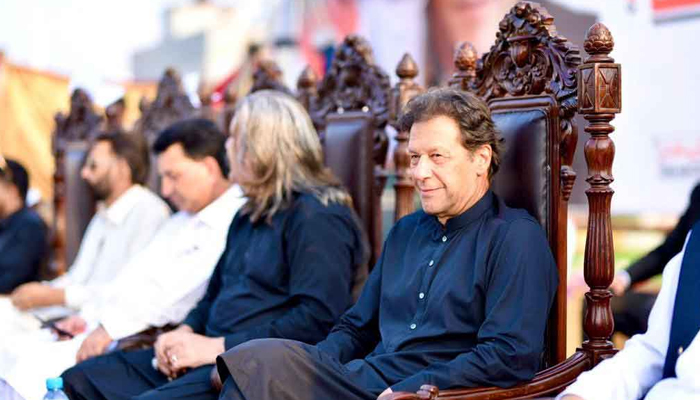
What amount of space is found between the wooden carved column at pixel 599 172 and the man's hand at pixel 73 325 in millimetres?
2335

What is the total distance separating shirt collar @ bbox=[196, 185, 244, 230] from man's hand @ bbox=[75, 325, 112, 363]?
604 mm

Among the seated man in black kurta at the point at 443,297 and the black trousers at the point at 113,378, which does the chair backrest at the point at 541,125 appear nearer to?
the seated man in black kurta at the point at 443,297

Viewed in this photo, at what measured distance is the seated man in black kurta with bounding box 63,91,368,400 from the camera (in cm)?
322

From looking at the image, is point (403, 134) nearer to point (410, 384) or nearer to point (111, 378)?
point (111, 378)

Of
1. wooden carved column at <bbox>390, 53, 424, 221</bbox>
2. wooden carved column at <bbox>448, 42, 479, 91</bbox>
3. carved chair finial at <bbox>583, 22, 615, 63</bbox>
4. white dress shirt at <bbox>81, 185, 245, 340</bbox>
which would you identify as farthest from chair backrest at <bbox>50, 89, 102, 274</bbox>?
carved chair finial at <bbox>583, 22, 615, 63</bbox>

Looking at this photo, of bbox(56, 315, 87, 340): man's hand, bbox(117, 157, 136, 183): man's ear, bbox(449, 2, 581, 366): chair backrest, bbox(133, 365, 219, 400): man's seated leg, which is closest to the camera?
bbox(449, 2, 581, 366): chair backrest

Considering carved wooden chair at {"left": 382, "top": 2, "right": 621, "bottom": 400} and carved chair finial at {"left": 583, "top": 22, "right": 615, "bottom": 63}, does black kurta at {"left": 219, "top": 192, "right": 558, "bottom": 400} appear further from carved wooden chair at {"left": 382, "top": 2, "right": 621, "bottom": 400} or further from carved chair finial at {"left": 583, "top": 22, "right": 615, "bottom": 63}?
carved chair finial at {"left": 583, "top": 22, "right": 615, "bottom": 63}

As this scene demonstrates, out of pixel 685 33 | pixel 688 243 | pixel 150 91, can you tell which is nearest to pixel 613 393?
pixel 688 243

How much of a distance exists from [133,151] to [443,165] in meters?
2.81

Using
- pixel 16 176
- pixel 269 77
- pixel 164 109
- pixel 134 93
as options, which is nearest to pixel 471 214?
pixel 269 77

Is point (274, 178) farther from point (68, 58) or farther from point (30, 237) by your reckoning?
point (68, 58)

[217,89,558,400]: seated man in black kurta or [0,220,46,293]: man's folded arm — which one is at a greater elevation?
[217,89,558,400]: seated man in black kurta

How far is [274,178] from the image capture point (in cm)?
346

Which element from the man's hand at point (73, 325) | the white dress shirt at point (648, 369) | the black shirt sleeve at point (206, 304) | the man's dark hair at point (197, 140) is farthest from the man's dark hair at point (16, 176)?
the white dress shirt at point (648, 369)
